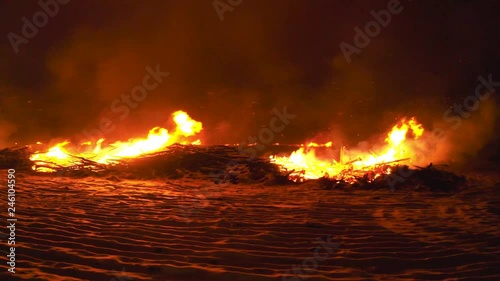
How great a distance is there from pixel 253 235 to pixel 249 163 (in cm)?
534

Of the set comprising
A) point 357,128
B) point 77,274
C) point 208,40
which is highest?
point 208,40

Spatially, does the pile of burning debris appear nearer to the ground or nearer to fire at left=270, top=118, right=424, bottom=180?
fire at left=270, top=118, right=424, bottom=180

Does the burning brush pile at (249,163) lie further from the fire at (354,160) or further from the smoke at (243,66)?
the smoke at (243,66)

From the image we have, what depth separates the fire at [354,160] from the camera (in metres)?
9.84

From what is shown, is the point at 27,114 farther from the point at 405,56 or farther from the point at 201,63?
the point at 405,56

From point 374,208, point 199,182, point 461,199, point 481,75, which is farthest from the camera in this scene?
point 481,75

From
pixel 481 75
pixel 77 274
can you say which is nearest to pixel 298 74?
pixel 481 75

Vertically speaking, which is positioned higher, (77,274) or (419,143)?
(419,143)

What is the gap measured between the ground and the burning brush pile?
3.13 ft

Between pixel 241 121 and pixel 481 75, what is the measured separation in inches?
355

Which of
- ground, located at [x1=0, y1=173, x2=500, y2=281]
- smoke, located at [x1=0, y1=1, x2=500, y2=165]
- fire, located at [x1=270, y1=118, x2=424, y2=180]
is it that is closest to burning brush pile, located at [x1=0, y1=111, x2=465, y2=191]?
fire, located at [x1=270, y1=118, x2=424, y2=180]

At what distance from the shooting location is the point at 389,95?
55.5ft

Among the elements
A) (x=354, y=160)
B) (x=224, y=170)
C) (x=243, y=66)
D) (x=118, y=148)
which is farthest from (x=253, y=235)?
(x=243, y=66)

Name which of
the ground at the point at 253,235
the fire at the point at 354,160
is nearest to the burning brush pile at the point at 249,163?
the fire at the point at 354,160
